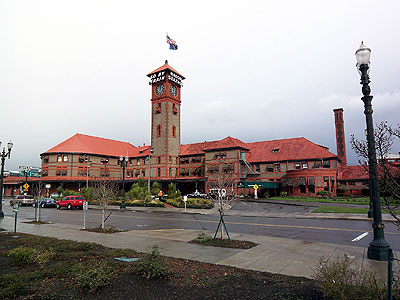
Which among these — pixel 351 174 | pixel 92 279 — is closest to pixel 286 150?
pixel 351 174

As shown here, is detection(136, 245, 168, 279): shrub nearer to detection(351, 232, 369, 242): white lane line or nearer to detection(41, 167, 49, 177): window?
detection(351, 232, 369, 242): white lane line

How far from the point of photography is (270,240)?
1206 cm

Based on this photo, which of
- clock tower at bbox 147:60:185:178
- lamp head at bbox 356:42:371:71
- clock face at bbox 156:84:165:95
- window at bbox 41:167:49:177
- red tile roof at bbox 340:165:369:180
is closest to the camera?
lamp head at bbox 356:42:371:71

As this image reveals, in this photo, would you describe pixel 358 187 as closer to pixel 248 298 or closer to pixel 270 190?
pixel 270 190

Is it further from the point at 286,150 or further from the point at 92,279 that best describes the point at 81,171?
the point at 92,279

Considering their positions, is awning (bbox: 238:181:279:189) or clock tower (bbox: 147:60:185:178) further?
clock tower (bbox: 147:60:185:178)

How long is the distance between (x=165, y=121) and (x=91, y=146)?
81.6 feet

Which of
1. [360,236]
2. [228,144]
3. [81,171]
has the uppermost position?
[228,144]

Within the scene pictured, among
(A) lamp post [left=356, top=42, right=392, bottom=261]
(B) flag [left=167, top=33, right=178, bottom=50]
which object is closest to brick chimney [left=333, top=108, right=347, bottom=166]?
(B) flag [left=167, top=33, right=178, bottom=50]

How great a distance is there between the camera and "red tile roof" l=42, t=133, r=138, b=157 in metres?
72.2

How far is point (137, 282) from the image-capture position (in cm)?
639

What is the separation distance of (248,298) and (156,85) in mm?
67886

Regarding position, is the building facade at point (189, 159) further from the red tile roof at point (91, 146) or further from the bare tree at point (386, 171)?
the bare tree at point (386, 171)

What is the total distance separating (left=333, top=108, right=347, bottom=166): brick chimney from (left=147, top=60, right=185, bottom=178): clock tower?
38010 mm
